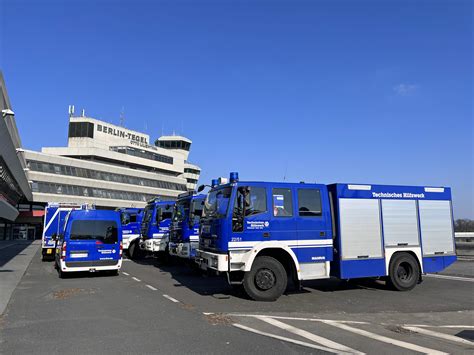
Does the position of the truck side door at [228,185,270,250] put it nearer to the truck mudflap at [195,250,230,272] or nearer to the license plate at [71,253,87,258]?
the truck mudflap at [195,250,230,272]

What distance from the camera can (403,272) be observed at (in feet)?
38.9

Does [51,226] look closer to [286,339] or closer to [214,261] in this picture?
[214,261]

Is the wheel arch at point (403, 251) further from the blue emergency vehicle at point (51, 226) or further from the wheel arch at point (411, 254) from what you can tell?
the blue emergency vehicle at point (51, 226)

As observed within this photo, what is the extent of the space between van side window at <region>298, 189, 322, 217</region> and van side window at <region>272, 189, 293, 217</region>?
0.29 m

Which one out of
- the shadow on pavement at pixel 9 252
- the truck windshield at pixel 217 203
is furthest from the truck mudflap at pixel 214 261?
the shadow on pavement at pixel 9 252

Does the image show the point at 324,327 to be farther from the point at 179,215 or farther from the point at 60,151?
the point at 60,151

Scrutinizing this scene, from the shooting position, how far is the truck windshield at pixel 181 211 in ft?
52.3

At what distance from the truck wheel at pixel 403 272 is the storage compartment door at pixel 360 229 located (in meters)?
0.64

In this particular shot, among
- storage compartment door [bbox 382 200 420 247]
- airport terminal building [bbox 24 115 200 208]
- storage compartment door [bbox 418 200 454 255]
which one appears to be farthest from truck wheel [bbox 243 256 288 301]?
airport terminal building [bbox 24 115 200 208]

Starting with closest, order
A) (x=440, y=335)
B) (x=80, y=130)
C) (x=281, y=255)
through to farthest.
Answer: (x=440, y=335) < (x=281, y=255) < (x=80, y=130)

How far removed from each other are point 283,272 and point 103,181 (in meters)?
67.5

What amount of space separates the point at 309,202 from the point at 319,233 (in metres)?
0.85

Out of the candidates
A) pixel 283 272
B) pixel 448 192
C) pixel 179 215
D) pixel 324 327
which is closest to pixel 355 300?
pixel 283 272

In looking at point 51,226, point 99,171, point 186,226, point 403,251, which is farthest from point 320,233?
point 99,171
